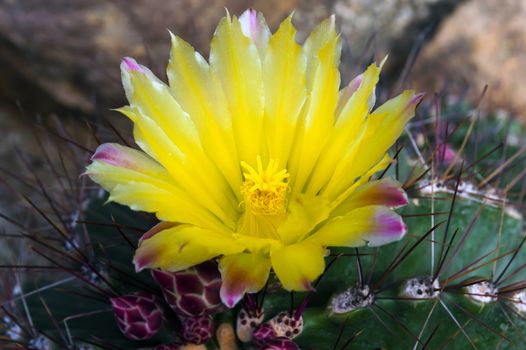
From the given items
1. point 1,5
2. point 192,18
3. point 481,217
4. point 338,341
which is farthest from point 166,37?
point 338,341

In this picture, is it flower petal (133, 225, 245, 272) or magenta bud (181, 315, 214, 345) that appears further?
magenta bud (181, 315, 214, 345)

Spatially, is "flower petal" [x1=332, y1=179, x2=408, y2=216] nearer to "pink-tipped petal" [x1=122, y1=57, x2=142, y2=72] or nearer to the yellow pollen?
the yellow pollen

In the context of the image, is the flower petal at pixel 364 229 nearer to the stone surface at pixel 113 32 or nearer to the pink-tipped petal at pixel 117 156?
the pink-tipped petal at pixel 117 156

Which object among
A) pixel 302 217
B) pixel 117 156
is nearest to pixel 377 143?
pixel 302 217

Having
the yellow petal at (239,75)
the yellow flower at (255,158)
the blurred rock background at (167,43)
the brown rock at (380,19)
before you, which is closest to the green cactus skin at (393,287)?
the yellow flower at (255,158)

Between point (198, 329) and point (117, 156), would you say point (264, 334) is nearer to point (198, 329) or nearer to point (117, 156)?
point (198, 329)

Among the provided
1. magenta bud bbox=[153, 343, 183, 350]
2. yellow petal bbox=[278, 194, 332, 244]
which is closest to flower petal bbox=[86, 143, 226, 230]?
yellow petal bbox=[278, 194, 332, 244]
